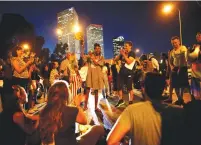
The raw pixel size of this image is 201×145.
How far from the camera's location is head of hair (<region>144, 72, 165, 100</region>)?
117 inches

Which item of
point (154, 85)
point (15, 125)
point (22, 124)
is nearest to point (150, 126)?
point (154, 85)

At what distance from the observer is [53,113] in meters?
3.39

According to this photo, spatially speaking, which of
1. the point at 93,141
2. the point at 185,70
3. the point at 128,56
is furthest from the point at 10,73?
the point at 185,70

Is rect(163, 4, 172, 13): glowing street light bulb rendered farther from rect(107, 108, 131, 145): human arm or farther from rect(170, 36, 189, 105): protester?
rect(107, 108, 131, 145): human arm

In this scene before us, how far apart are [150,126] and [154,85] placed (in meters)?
0.45

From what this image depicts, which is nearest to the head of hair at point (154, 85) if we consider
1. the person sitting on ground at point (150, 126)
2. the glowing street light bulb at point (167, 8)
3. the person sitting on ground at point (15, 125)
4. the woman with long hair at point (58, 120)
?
the person sitting on ground at point (150, 126)

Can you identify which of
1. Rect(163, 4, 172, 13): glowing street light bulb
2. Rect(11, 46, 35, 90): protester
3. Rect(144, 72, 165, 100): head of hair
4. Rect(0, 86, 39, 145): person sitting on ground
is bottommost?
Rect(0, 86, 39, 145): person sitting on ground

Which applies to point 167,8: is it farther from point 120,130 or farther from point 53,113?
point 120,130

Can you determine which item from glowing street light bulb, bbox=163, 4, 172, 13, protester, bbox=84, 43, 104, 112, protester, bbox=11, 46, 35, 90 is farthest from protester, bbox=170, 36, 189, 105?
glowing street light bulb, bbox=163, 4, 172, 13

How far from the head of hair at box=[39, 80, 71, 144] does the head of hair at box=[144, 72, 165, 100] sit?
1.13 metres

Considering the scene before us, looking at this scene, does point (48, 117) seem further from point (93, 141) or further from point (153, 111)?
point (153, 111)

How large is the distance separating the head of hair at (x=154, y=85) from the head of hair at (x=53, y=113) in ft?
3.70

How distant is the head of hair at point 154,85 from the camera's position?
A: 298 centimetres

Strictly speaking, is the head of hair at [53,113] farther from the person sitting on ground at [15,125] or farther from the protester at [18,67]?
the protester at [18,67]
